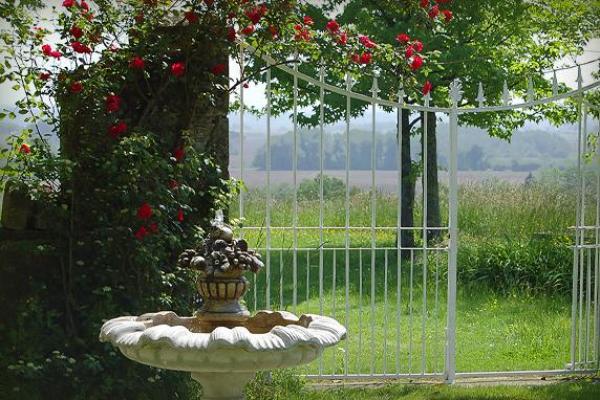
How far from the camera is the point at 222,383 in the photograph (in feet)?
12.9

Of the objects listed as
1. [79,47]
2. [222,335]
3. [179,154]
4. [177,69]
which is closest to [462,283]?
[179,154]

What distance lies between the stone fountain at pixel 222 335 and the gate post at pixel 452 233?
292 cm

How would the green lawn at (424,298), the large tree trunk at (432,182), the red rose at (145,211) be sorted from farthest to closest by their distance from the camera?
1. the large tree trunk at (432,182)
2. the green lawn at (424,298)
3. the red rose at (145,211)

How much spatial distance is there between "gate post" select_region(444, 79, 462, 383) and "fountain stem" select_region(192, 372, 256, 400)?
124 inches

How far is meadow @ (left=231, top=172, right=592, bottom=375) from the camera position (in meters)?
8.73

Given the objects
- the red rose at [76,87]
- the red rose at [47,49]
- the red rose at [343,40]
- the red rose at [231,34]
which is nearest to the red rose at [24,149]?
the red rose at [76,87]

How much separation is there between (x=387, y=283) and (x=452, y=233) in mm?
4277

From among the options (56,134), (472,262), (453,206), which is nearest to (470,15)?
(472,262)

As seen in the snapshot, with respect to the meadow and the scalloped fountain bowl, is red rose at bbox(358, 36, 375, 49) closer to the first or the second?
the meadow

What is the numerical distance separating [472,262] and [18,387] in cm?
716

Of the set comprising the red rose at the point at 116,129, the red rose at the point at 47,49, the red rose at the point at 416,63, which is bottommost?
the red rose at the point at 116,129

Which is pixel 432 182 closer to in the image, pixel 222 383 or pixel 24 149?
pixel 24 149

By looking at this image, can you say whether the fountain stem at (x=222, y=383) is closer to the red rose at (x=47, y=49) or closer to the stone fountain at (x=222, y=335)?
the stone fountain at (x=222, y=335)

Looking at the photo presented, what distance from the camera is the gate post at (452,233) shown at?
6.74m
